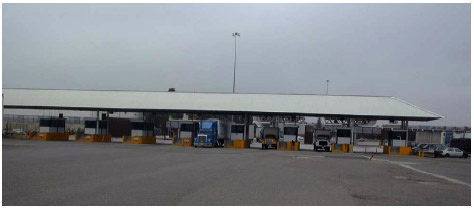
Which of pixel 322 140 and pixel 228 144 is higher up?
pixel 322 140

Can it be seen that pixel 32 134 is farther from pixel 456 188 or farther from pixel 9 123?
pixel 456 188

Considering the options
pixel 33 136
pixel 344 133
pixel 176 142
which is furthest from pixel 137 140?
pixel 344 133

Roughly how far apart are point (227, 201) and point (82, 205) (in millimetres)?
3255

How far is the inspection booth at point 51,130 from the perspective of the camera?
58500 mm

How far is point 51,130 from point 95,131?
5129 mm

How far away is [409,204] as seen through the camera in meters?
12.3

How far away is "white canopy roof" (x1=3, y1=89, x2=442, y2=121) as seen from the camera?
53.8 metres

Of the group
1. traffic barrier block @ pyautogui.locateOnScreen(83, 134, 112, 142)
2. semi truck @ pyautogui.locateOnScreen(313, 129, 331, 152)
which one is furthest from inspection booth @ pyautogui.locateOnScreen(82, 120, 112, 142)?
semi truck @ pyautogui.locateOnScreen(313, 129, 331, 152)

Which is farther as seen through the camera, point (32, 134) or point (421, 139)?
point (421, 139)

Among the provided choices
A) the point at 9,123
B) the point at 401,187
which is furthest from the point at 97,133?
the point at 401,187

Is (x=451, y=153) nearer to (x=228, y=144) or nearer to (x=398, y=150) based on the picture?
(x=398, y=150)

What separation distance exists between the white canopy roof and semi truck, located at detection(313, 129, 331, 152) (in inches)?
113

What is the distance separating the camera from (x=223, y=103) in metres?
57.8

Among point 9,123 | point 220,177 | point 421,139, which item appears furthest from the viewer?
point 421,139
